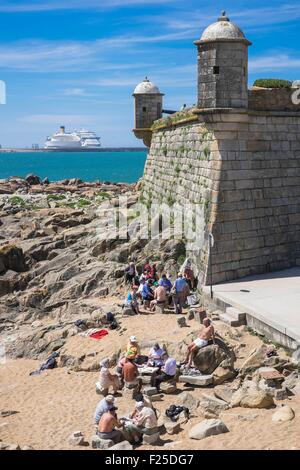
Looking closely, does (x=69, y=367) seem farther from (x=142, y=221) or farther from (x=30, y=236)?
(x=30, y=236)

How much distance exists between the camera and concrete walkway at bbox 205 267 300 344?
13164mm

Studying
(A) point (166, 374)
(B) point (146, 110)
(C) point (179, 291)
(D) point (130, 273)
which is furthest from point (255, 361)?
(B) point (146, 110)

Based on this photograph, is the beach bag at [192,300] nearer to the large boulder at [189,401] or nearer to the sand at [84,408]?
the sand at [84,408]

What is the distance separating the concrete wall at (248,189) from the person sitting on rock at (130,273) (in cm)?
229

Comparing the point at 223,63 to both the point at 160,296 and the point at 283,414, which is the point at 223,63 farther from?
the point at 283,414

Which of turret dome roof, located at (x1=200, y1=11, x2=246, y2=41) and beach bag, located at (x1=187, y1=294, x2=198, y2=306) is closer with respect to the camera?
turret dome roof, located at (x1=200, y1=11, x2=246, y2=41)

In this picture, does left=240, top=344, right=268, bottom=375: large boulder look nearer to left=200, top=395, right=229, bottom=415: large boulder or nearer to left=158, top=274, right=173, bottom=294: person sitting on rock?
left=200, top=395, right=229, bottom=415: large boulder

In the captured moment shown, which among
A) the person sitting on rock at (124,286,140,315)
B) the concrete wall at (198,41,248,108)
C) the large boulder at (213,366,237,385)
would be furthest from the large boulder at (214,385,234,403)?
the concrete wall at (198,41,248,108)

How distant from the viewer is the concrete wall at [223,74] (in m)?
16.1

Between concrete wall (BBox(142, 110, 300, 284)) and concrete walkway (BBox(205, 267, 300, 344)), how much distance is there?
61 centimetres

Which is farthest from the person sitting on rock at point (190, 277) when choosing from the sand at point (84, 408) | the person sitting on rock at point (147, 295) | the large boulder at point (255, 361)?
the large boulder at point (255, 361)

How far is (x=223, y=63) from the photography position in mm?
16141

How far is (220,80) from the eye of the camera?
1616 cm

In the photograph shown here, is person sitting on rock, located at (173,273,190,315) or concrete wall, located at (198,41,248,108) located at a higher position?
concrete wall, located at (198,41,248,108)
